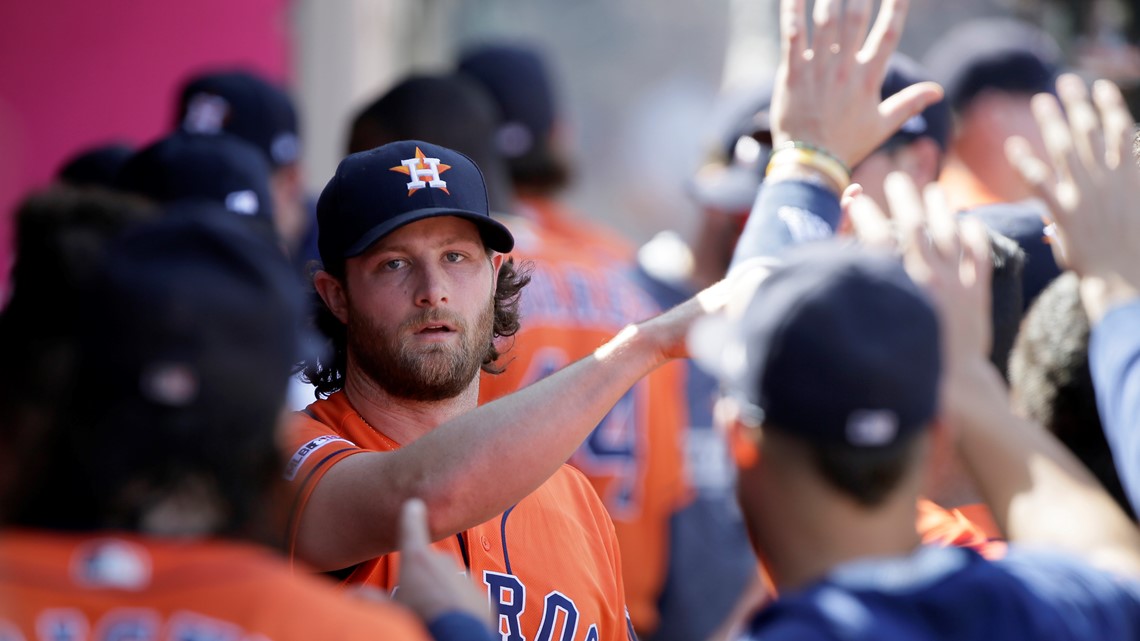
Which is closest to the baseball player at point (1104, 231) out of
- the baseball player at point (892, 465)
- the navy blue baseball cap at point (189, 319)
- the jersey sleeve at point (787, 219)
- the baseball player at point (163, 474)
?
the baseball player at point (892, 465)

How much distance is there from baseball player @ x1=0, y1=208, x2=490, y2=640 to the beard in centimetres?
115

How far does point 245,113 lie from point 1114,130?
141 inches

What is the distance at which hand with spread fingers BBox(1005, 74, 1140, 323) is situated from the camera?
7.11 feet

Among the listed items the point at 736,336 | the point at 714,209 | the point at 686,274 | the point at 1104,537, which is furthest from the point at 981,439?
the point at 686,274

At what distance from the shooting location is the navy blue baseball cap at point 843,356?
1.80 meters

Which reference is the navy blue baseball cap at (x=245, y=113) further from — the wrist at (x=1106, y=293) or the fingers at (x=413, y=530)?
the wrist at (x=1106, y=293)

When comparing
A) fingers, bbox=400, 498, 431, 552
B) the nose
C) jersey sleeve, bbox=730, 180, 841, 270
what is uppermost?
the nose

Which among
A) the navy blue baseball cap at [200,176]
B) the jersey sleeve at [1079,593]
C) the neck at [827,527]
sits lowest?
the jersey sleeve at [1079,593]

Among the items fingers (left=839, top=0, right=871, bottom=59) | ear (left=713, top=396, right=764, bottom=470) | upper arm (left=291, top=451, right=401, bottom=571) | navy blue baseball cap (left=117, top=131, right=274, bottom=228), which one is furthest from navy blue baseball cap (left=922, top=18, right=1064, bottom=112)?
ear (left=713, top=396, right=764, bottom=470)

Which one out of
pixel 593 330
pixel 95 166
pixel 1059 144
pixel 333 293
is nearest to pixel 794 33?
pixel 1059 144

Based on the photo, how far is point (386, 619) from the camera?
172 cm

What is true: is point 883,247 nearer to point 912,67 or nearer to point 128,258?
point 128,258

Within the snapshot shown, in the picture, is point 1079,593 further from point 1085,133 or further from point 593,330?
point 593,330

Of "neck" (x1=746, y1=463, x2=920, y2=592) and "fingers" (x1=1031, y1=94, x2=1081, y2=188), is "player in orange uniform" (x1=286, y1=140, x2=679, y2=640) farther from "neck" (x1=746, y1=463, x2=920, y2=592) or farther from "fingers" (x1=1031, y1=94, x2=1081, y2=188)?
"fingers" (x1=1031, y1=94, x2=1081, y2=188)
